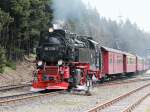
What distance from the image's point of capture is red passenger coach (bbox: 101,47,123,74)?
120ft

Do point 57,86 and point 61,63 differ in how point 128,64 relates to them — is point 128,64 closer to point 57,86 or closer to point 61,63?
point 61,63

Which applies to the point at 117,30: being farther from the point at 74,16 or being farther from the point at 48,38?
the point at 48,38

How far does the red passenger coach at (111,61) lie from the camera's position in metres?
36.6

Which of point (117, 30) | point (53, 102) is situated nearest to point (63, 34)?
point (53, 102)

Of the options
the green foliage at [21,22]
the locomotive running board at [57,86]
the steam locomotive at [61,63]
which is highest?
the green foliage at [21,22]

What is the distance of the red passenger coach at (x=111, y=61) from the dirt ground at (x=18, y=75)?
6.97 metres

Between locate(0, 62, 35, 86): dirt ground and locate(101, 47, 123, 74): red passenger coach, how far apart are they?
22.9ft

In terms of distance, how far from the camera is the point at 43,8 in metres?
44.6

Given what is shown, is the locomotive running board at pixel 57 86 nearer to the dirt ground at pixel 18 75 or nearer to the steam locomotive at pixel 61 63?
the steam locomotive at pixel 61 63

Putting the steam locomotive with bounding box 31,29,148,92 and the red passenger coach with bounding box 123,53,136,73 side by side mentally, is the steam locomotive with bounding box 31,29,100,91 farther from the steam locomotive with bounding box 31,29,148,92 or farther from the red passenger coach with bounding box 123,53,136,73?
the red passenger coach with bounding box 123,53,136,73

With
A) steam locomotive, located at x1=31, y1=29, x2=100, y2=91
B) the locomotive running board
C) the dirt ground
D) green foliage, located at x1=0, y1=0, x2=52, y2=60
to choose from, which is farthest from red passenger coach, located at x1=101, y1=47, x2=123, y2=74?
the locomotive running board

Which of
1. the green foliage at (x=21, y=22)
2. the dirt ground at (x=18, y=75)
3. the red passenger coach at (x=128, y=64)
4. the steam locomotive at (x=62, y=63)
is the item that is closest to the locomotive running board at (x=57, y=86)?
the steam locomotive at (x=62, y=63)

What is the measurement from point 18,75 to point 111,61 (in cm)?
908

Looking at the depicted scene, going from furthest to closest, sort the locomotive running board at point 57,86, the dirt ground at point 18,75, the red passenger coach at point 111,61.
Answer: the red passenger coach at point 111,61 → the dirt ground at point 18,75 → the locomotive running board at point 57,86
